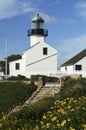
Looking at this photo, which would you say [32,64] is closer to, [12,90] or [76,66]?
[76,66]

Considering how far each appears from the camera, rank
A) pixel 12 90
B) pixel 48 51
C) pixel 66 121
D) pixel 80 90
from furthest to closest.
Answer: pixel 48 51, pixel 12 90, pixel 80 90, pixel 66 121

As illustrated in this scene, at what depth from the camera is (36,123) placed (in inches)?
436

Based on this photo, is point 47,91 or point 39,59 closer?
point 47,91

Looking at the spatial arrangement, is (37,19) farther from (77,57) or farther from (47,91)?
(47,91)

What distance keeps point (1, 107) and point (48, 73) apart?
100ft

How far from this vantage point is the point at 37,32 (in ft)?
217

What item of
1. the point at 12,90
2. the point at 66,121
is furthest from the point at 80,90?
the point at 12,90

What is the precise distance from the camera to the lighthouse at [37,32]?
65.8 meters

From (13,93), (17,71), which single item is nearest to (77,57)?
(17,71)

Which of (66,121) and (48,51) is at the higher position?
(48,51)

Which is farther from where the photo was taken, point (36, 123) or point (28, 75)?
point (28, 75)

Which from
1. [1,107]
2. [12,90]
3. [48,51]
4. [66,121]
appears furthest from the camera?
[48,51]

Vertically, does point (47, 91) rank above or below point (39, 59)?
below

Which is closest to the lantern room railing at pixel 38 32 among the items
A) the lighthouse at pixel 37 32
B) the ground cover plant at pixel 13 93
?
the lighthouse at pixel 37 32
